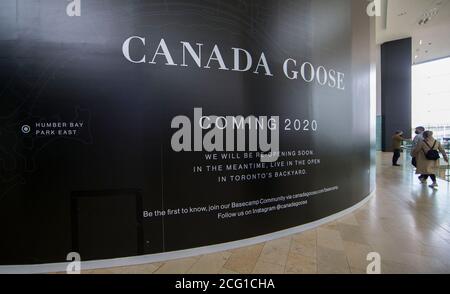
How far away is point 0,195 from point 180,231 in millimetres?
1615

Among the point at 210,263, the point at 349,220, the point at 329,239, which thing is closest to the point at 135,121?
the point at 210,263

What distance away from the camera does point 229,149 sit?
2605 millimetres

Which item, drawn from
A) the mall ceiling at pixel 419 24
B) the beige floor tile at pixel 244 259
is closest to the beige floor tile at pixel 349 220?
the beige floor tile at pixel 244 259

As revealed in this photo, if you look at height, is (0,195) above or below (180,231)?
Result: above

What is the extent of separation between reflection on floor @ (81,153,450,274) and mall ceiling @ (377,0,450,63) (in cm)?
962

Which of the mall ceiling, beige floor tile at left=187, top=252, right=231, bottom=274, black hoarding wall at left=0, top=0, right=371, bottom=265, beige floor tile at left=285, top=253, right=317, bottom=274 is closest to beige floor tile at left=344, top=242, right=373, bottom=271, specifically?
beige floor tile at left=285, top=253, right=317, bottom=274

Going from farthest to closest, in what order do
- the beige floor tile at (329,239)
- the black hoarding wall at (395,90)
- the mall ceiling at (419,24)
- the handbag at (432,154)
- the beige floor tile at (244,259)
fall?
the black hoarding wall at (395,90)
the mall ceiling at (419,24)
the handbag at (432,154)
the beige floor tile at (329,239)
the beige floor tile at (244,259)

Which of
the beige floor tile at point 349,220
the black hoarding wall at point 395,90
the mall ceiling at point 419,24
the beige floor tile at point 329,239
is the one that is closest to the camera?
the beige floor tile at point 329,239

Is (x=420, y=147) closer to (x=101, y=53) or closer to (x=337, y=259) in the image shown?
(x=337, y=259)

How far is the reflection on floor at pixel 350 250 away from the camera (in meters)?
2.28

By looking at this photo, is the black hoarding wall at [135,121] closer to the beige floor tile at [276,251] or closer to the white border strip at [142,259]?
the white border strip at [142,259]

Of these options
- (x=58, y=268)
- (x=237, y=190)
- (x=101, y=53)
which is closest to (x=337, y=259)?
(x=237, y=190)

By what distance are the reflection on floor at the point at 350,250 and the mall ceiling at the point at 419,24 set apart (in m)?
9.62

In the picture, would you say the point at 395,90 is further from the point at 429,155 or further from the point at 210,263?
the point at 210,263
